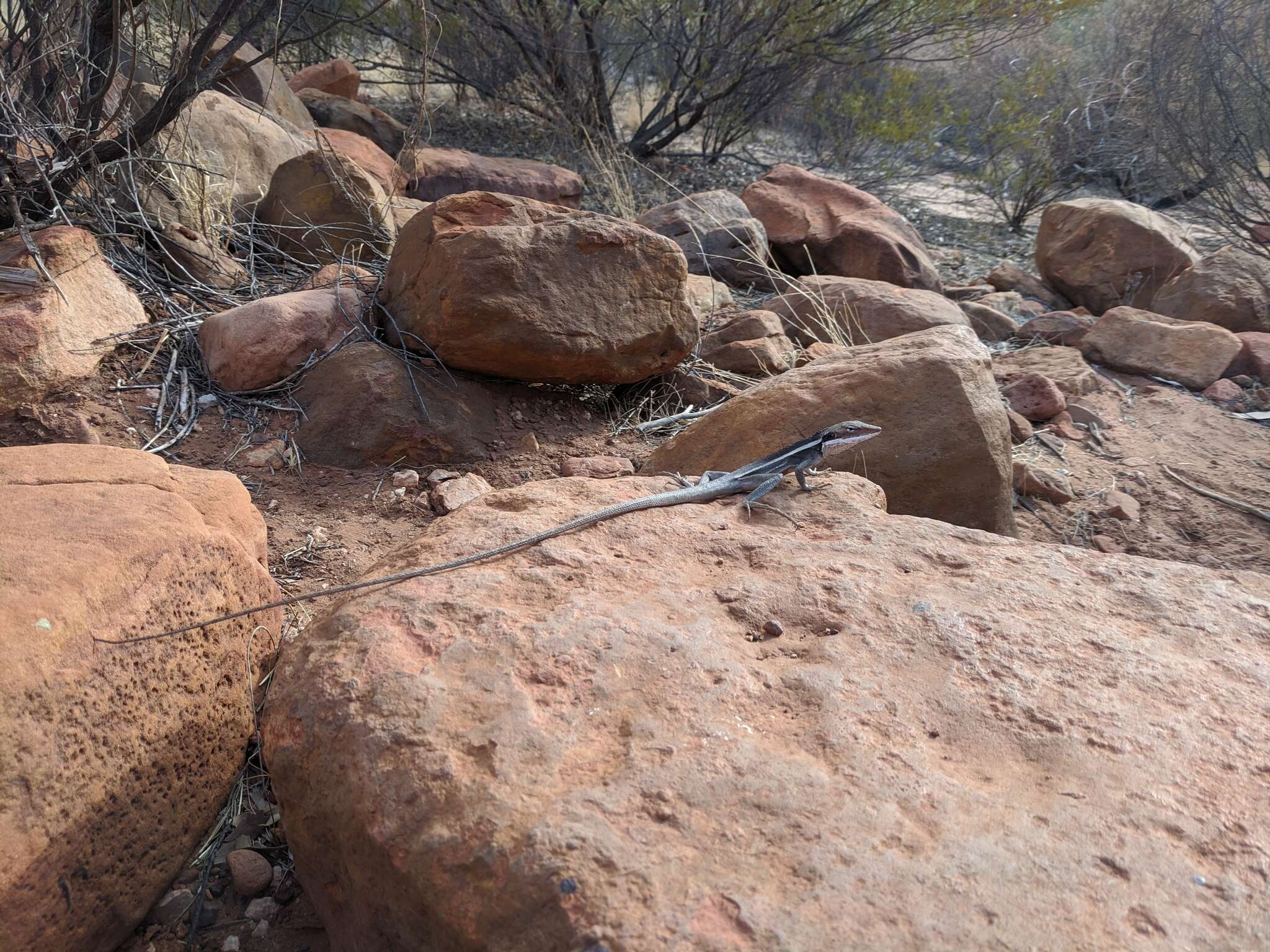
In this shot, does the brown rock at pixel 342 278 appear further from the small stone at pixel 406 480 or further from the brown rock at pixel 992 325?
the brown rock at pixel 992 325

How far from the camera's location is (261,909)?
216 cm

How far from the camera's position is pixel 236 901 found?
85.5 inches

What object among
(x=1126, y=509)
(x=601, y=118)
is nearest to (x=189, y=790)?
(x=1126, y=509)

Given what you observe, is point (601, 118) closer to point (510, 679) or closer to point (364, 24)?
point (364, 24)

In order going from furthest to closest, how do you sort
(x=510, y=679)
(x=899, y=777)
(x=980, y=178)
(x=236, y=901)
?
(x=980, y=178) < (x=236, y=901) < (x=510, y=679) < (x=899, y=777)

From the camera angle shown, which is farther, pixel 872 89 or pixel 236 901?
pixel 872 89

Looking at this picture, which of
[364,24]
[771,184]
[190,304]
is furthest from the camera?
[364,24]

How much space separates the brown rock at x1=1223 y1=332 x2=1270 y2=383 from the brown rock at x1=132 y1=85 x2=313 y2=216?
7.01 m

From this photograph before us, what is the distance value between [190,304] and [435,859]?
417cm

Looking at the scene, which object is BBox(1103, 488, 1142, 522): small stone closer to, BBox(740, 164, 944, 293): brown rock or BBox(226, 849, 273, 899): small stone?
BBox(740, 164, 944, 293): brown rock

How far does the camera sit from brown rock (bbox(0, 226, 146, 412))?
3.65 metres

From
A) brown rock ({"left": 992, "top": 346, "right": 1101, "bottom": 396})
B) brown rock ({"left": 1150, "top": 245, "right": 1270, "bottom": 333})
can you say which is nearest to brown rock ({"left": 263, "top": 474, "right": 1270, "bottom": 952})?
brown rock ({"left": 992, "top": 346, "right": 1101, "bottom": 396})

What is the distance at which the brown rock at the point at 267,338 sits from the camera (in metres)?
4.27

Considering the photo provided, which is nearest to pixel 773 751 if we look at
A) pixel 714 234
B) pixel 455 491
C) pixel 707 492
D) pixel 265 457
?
pixel 707 492
